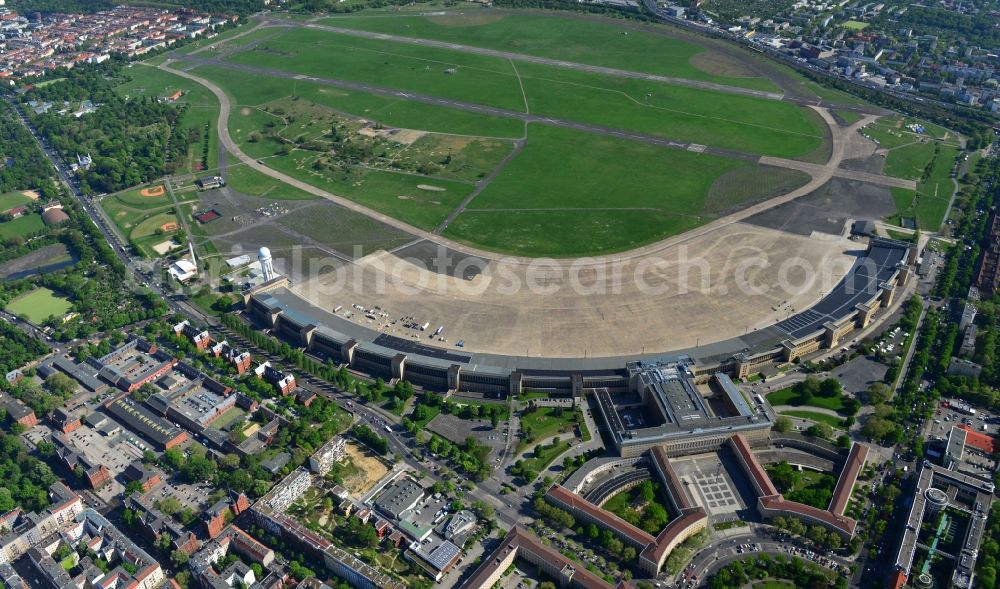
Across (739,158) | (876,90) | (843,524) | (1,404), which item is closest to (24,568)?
(1,404)

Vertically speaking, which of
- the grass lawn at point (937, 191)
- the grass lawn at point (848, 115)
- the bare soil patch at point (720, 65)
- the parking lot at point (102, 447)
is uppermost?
the bare soil patch at point (720, 65)

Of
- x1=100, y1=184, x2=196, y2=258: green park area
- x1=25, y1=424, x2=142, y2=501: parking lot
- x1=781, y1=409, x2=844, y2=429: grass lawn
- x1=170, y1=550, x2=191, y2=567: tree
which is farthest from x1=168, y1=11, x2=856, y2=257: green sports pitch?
x1=170, y1=550, x2=191, y2=567: tree

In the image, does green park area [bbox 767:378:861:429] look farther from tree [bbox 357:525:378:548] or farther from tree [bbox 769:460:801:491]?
tree [bbox 357:525:378:548]

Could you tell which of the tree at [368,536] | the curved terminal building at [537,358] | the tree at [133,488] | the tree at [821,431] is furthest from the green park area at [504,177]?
the tree at [133,488]

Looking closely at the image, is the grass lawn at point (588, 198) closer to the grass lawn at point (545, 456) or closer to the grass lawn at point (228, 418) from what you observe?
the grass lawn at point (545, 456)

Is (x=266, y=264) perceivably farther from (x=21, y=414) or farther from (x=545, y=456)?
(x=545, y=456)

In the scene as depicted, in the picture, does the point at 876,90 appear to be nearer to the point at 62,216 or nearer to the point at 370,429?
the point at 370,429

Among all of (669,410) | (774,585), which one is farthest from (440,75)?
(774,585)
